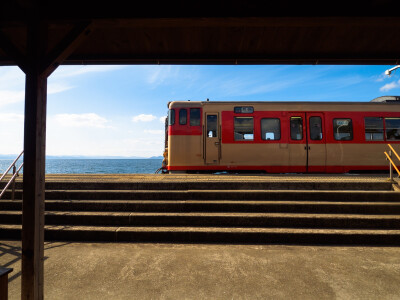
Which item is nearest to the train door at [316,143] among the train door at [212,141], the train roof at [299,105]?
the train roof at [299,105]

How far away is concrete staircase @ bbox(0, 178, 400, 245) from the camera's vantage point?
4520mm

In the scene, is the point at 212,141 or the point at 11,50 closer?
the point at 11,50

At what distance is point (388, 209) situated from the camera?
5141 mm

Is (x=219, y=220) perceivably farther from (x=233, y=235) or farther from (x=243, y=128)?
(x=243, y=128)

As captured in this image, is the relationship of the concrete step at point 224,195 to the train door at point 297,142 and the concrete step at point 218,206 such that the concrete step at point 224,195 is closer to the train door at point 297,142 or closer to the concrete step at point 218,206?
the concrete step at point 218,206

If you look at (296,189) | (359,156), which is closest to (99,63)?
(296,189)

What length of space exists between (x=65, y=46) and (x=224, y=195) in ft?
15.3

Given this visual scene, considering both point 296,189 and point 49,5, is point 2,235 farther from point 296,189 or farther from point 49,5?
point 296,189

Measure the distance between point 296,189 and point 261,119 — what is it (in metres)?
3.87

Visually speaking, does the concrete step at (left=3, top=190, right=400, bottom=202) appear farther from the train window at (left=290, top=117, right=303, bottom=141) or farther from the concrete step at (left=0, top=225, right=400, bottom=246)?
the train window at (left=290, top=117, right=303, bottom=141)

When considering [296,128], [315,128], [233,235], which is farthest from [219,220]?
[315,128]

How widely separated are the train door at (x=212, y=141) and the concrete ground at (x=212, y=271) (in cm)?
487

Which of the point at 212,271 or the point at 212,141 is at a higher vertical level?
the point at 212,141

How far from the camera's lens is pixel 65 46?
2.62 metres
